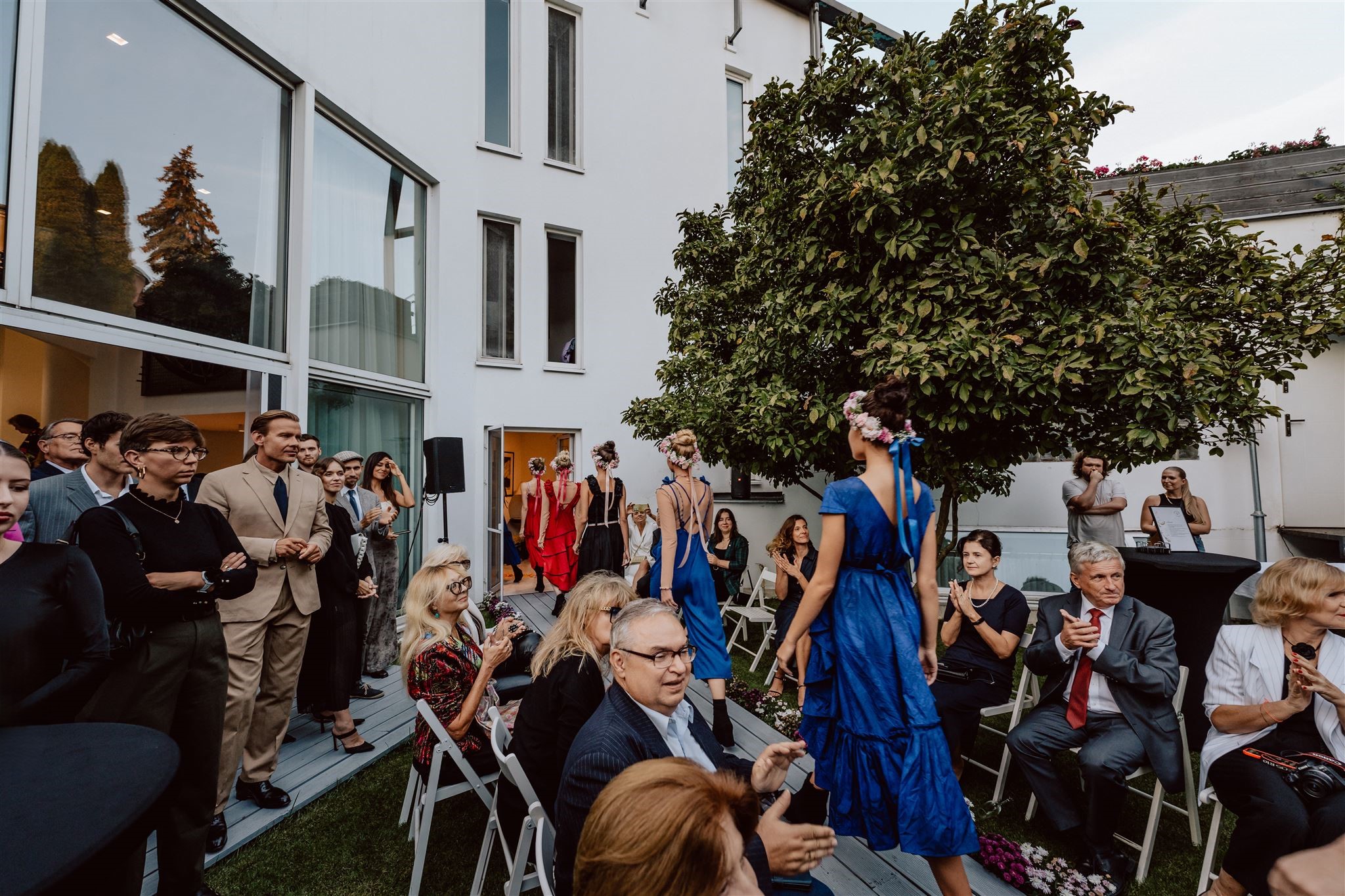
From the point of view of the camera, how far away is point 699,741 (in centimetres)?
212

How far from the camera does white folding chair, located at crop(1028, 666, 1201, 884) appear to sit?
2.71m

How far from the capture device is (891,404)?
98.8 inches

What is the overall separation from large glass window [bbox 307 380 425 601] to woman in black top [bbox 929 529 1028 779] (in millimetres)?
4974

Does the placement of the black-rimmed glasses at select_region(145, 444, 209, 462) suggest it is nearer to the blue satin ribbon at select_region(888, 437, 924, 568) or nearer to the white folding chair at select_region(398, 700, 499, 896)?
the white folding chair at select_region(398, 700, 499, 896)

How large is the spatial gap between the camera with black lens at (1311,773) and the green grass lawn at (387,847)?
703 millimetres

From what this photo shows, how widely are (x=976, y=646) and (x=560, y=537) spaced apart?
5.86m

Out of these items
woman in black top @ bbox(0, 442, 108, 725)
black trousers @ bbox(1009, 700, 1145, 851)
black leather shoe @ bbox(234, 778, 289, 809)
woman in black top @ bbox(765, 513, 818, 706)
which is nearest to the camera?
woman in black top @ bbox(0, 442, 108, 725)

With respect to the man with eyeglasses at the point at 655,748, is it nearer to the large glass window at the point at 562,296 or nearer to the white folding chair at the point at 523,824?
the white folding chair at the point at 523,824

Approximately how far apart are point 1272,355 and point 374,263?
8.32 m

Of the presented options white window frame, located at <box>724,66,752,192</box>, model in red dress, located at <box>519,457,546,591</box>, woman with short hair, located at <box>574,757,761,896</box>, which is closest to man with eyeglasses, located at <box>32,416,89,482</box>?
woman with short hair, located at <box>574,757,761,896</box>

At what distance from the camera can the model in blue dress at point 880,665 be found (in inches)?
85.6

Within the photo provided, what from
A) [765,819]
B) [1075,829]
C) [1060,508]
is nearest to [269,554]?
[765,819]

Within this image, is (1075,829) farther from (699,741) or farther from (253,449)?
(253,449)

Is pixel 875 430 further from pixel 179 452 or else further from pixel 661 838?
pixel 179 452
